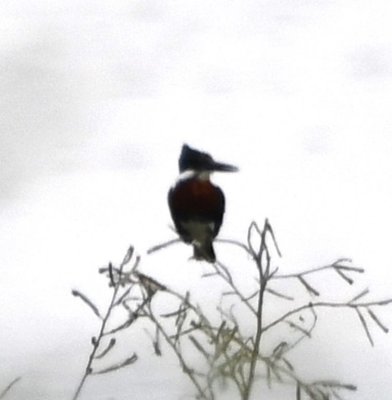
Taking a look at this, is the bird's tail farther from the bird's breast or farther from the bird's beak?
the bird's beak

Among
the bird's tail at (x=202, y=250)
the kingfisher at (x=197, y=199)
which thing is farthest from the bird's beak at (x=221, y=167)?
the bird's tail at (x=202, y=250)

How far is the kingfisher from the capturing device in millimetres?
2510

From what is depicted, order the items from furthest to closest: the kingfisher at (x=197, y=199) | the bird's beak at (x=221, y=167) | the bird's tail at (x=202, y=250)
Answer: the bird's beak at (x=221, y=167) → the kingfisher at (x=197, y=199) → the bird's tail at (x=202, y=250)

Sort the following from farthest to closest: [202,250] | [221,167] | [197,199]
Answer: [221,167] < [197,199] < [202,250]

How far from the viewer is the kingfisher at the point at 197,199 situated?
251 centimetres

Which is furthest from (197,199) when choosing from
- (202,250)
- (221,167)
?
(202,250)

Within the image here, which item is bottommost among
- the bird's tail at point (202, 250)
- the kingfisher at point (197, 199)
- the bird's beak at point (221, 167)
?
the bird's tail at point (202, 250)

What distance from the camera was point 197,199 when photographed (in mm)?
2553

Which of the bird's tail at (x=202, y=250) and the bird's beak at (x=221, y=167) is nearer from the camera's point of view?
the bird's tail at (x=202, y=250)

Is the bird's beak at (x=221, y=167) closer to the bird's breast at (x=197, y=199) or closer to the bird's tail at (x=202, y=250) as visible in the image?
the bird's breast at (x=197, y=199)

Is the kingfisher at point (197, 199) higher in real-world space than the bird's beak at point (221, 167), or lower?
lower

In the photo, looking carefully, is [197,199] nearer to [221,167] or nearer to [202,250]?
[221,167]

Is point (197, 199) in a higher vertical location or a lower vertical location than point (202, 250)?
higher

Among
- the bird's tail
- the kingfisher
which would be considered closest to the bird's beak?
the kingfisher
